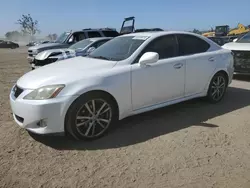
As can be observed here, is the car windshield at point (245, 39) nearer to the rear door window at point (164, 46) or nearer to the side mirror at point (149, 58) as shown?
the rear door window at point (164, 46)

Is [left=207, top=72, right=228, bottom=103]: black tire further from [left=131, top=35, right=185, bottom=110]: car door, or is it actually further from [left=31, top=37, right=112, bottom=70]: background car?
[left=31, top=37, right=112, bottom=70]: background car

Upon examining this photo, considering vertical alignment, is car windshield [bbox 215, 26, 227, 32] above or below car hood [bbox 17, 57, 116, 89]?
below

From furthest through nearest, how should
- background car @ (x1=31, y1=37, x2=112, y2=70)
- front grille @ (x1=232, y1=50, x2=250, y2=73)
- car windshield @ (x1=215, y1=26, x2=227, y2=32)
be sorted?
car windshield @ (x1=215, y1=26, x2=227, y2=32) → background car @ (x1=31, y1=37, x2=112, y2=70) → front grille @ (x1=232, y1=50, x2=250, y2=73)

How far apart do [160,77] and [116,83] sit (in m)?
0.91

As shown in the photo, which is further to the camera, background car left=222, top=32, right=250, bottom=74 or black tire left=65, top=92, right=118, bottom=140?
background car left=222, top=32, right=250, bottom=74

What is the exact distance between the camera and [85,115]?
13.5 ft

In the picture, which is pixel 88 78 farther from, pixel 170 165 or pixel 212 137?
pixel 212 137

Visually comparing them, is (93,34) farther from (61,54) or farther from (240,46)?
(240,46)

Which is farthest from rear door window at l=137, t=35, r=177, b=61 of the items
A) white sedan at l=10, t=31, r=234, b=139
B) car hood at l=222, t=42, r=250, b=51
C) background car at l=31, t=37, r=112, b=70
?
background car at l=31, t=37, r=112, b=70

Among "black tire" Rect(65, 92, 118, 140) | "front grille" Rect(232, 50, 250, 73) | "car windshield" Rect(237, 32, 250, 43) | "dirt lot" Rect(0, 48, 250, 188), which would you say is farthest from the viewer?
"car windshield" Rect(237, 32, 250, 43)

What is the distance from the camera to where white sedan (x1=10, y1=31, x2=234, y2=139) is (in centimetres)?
390

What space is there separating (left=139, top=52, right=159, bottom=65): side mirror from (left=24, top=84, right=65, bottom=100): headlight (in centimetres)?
135

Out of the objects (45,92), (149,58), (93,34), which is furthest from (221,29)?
(45,92)

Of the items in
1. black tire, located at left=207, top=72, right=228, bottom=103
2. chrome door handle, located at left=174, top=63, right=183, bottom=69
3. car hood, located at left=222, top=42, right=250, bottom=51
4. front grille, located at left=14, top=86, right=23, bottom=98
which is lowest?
black tire, located at left=207, top=72, right=228, bottom=103
